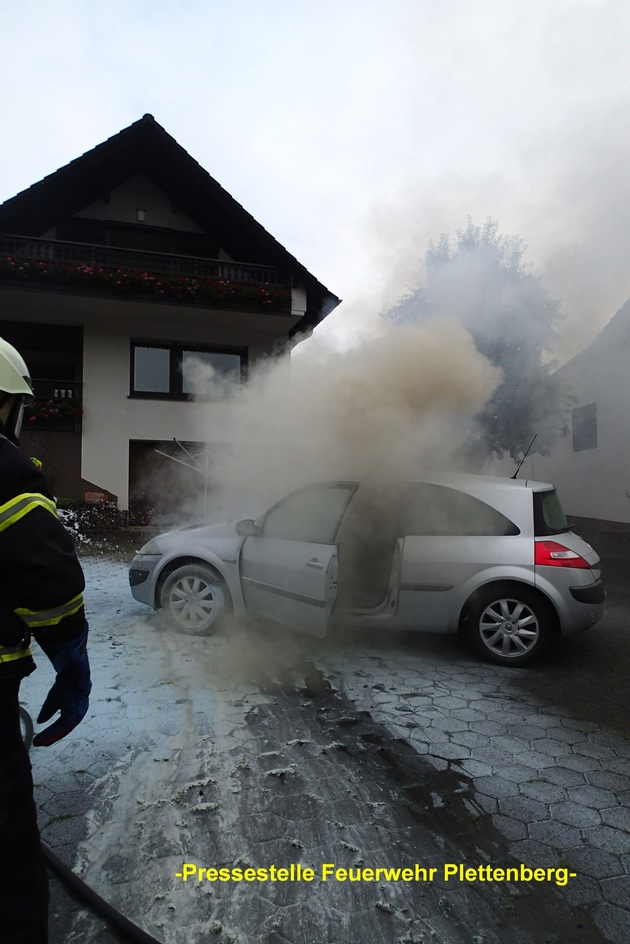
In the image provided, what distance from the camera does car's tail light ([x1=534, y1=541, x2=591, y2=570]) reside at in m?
4.06

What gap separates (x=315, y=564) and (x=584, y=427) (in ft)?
48.3

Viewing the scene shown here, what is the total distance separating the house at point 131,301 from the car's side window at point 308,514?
7.97m

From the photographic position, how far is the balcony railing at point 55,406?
1127 cm

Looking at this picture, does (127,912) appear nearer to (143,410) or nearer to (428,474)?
(428,474)

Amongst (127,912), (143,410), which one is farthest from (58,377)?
(127,912)

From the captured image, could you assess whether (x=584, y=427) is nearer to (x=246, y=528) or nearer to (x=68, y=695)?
(x=246, y=528)

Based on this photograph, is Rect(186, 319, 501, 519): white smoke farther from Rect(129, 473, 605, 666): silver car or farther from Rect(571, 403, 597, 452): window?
Rect(571, 403, 597, 452): window

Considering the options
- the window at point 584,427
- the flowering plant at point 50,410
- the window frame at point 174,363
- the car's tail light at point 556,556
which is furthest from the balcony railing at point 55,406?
the window at point 584,427

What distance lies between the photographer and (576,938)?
5.70 ft

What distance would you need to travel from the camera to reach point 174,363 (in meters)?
12.5

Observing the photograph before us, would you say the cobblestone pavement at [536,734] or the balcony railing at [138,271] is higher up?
the balcony railing at [138,271]

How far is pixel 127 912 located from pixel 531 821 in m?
1.66
